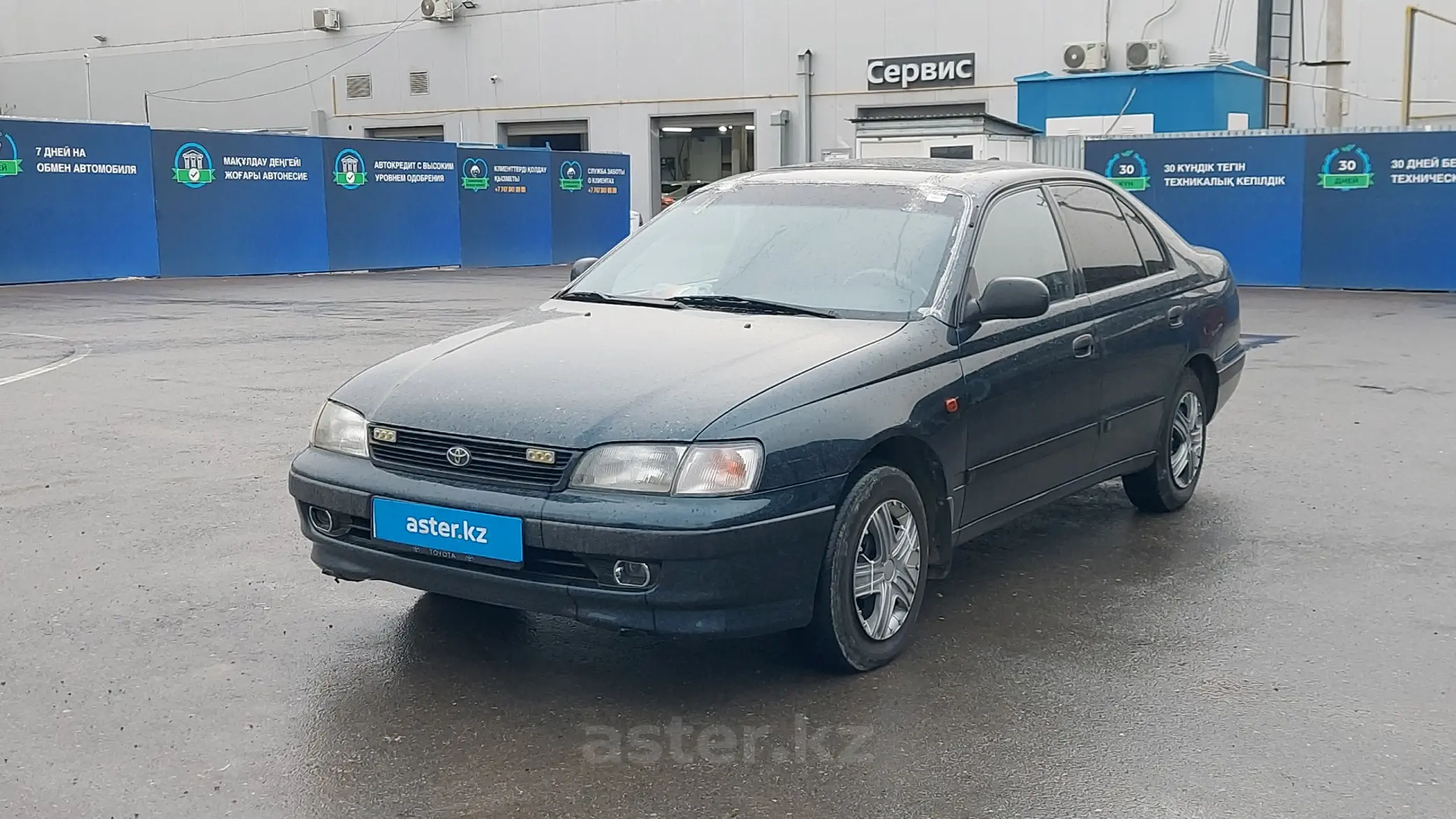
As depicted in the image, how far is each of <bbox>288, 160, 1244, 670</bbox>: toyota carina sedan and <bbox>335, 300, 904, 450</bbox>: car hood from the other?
0.01 meters

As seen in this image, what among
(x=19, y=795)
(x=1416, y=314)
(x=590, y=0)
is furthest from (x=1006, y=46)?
(x=19, y=795)

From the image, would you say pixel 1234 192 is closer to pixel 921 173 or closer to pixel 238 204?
pixel 238 204

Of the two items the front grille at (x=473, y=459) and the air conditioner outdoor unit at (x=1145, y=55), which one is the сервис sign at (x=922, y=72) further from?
the front grille at (x=473, y=459)

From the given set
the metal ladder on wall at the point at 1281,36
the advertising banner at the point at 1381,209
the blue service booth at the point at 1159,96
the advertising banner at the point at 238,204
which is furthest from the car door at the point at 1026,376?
the metal ladder on wall at the point at 1281,36

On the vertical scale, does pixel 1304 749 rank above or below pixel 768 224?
below

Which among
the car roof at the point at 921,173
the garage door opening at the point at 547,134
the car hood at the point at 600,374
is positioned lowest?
the car hood at the point at 600,374

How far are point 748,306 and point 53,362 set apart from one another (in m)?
8.52

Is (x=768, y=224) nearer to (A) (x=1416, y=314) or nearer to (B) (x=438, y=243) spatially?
(A) (x=1416, y=314)

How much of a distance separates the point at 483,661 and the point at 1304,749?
2.37 m

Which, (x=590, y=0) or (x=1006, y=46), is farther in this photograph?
(x=590, y=0)

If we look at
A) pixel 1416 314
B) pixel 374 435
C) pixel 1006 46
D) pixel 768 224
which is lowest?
pixel 1416 314

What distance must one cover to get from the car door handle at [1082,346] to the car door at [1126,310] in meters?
0.07

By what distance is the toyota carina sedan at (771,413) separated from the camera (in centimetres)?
402

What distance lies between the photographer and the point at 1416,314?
16609 millimetres
